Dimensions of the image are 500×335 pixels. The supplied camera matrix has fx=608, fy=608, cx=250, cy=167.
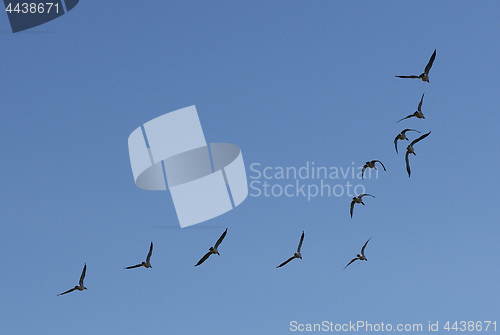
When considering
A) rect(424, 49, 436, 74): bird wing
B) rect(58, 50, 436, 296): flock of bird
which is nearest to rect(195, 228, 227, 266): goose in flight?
rect(58, 50, 436, 296): flock of bird

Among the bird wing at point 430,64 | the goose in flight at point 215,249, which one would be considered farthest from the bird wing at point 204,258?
the bird wing at point 430,64

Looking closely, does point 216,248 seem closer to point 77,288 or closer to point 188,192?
point 188,192

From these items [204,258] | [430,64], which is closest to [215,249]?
[204,258]

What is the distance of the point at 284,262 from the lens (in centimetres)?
3162

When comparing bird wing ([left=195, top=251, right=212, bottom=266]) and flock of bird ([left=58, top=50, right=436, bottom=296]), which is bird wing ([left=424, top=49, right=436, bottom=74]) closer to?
flock of bird ([left=58, top=50, right=436, bottom=296])

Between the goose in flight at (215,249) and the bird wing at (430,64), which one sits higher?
the bird wing at (430,64)

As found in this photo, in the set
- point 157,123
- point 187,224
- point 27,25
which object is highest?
point 27,25

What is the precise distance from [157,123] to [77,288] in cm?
1026

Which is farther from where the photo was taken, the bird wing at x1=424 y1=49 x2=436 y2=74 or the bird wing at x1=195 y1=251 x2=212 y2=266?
the bird wing at x1=195 y1=251 x2=212 y2=266

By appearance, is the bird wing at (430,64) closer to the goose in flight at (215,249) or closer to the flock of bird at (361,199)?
the flock of bird at (361,199)

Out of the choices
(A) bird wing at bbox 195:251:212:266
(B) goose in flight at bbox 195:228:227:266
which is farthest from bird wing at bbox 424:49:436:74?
(A) bird wing at bbox 195:251:212:266

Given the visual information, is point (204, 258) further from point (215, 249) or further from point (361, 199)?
point (361, 199)

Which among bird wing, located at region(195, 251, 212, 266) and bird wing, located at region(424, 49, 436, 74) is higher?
bird wing, located at region(424, 49, 436, 74)

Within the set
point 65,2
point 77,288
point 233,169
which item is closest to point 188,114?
point 233,169
